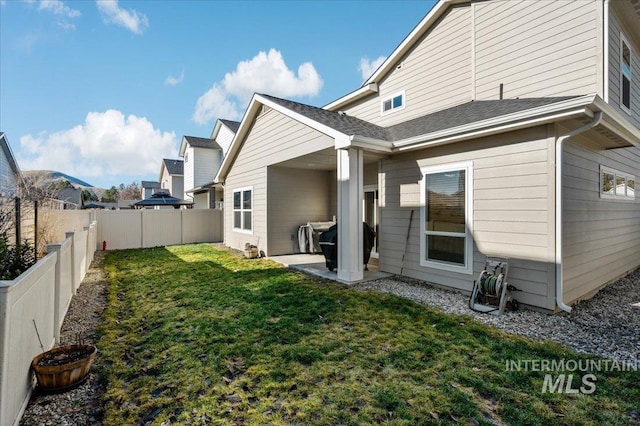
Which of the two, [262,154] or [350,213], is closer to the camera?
[350,213]

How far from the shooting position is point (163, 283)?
270 inches

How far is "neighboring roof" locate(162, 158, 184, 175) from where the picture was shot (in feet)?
88.3

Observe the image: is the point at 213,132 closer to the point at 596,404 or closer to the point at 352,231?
the point at 352,231

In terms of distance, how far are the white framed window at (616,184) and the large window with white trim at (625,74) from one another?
55.7 inches

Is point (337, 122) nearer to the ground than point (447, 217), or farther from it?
farther from it

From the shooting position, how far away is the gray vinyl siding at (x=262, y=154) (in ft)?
26.1

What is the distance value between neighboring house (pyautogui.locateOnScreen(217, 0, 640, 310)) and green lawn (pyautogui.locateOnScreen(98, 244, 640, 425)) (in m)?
1.58

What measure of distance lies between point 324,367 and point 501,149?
4.51m

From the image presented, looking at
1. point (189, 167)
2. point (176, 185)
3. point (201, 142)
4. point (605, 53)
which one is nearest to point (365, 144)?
point (605, 53)

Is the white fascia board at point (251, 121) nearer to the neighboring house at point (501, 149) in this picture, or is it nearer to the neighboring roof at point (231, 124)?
the neighboring house at point (501, 149)

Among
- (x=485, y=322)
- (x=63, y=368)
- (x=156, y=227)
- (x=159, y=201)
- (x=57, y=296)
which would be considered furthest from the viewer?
(x=159, y=201)

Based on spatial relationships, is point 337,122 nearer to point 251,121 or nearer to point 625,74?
point 251,121

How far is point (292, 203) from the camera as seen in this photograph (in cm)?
1014

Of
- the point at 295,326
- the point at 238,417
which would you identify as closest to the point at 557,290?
the point at 295,326
